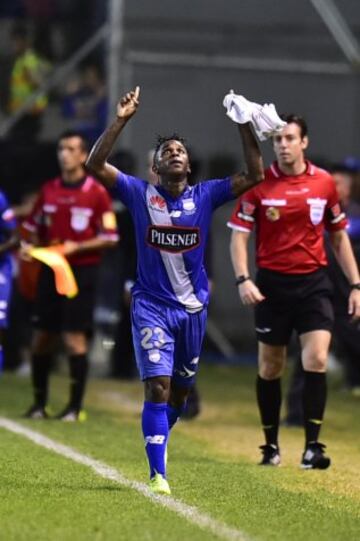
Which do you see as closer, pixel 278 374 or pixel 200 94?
pixel 278 374

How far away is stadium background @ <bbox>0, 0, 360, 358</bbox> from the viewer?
1883 cm

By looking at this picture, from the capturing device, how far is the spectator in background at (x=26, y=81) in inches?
746

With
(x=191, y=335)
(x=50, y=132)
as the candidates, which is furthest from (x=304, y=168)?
(x=50, y=132)

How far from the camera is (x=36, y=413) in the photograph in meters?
13.6

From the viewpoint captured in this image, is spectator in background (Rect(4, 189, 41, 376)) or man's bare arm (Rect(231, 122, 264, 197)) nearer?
man's bare arm (Rect(231, 122, 264, 197))

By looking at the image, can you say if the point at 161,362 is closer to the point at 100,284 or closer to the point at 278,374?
the point at 278,374

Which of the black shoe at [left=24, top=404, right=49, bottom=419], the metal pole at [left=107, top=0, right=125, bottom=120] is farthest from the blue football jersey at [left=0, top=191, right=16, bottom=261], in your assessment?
the metal pole at [left=107, top=0, right=125, bottom=120]

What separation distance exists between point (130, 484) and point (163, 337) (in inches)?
36.0

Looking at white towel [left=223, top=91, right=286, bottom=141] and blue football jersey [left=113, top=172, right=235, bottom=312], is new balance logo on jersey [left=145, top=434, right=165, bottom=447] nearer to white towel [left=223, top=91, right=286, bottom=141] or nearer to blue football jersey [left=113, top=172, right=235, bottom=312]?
blue football jersey [left=113, top=172, right=235, bottom=312]

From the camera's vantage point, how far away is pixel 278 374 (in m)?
10.9

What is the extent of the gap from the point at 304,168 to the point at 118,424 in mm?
3633

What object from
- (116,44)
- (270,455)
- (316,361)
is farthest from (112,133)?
(116,44)

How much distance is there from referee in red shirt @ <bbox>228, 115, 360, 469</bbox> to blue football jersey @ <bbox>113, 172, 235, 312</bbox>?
143 centimetres

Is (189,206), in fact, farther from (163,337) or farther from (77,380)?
(77,380)
